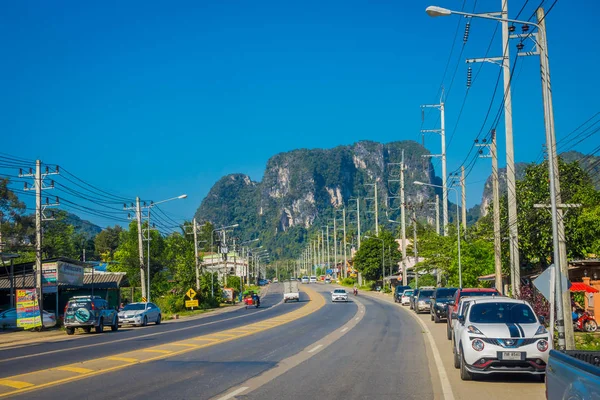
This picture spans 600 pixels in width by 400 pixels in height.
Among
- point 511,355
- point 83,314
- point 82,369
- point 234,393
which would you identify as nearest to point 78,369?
point 82,369

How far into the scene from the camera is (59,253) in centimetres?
9731

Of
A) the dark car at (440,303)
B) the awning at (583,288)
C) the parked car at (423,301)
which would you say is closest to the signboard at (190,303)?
the parked car at (423,301)

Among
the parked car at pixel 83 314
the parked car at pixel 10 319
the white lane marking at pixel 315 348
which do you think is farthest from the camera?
the parked car at pixel 10 319

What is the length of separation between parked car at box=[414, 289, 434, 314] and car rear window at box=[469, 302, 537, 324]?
31.0m

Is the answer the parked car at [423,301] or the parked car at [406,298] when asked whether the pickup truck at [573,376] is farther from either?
the parked car at [406,298]

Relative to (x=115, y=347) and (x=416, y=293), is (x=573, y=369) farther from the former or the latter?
(x=416, y=293)

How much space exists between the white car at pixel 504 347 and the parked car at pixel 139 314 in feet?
94.9

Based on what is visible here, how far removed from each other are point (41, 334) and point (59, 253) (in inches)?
2600

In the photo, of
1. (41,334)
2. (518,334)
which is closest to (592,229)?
(518,334)

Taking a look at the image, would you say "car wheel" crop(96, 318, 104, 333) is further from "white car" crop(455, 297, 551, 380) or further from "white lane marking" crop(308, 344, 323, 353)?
"white car" crop(455, 297, 551, 380)

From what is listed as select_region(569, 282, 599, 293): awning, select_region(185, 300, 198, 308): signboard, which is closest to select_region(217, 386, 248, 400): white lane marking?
select_region(569, 282, 599, 293): awning

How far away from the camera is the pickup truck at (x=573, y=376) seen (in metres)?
6.19

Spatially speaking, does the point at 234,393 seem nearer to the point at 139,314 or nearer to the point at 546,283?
the point at 546,283

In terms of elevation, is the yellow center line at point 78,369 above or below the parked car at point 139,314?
above
